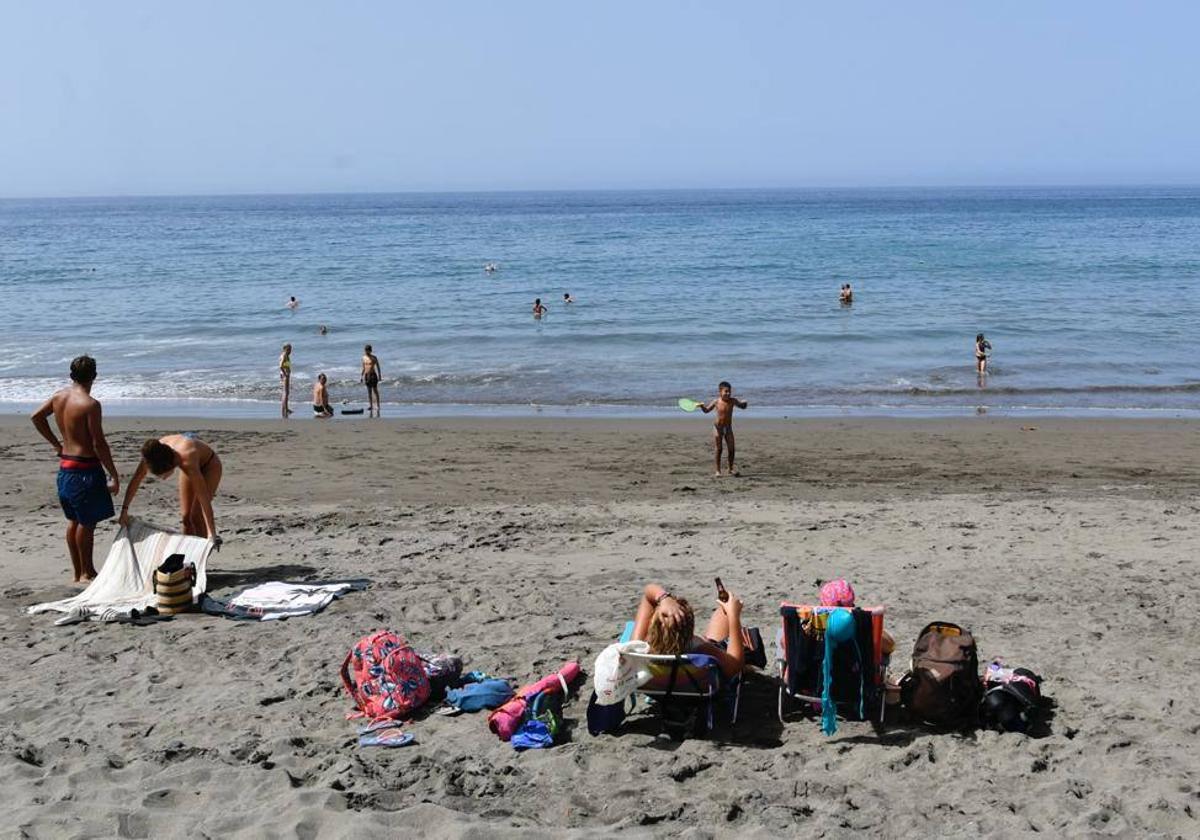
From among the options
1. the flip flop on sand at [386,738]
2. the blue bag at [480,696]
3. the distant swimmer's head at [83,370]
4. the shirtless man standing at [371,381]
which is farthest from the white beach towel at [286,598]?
the shirtless man standing at [371,381]

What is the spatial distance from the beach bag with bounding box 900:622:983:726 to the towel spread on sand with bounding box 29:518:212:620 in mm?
4868

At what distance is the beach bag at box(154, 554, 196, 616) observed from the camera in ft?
25.9

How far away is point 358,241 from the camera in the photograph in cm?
7394

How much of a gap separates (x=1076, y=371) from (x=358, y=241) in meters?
57.4

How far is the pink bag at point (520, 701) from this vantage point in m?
5.88

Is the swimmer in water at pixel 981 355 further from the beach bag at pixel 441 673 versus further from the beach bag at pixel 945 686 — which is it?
the beach bag at pixel 441 673

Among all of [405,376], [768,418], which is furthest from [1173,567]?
[405,376]

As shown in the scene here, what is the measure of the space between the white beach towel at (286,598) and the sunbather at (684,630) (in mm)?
2854

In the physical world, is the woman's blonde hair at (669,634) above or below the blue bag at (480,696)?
above

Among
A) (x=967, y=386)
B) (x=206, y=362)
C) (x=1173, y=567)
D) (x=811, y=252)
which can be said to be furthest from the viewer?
(x=811, y=252)

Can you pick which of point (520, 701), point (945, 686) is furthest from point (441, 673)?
point (945, 686)

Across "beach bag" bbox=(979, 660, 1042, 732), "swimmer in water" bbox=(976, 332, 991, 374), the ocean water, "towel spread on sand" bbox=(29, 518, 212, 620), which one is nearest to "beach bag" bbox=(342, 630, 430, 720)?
"towel spread on sand" bbox=(29, 518, 212, 620)

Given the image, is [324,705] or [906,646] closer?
[324,705]

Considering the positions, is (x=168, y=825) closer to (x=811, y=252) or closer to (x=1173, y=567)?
(x=1173, y=567)
